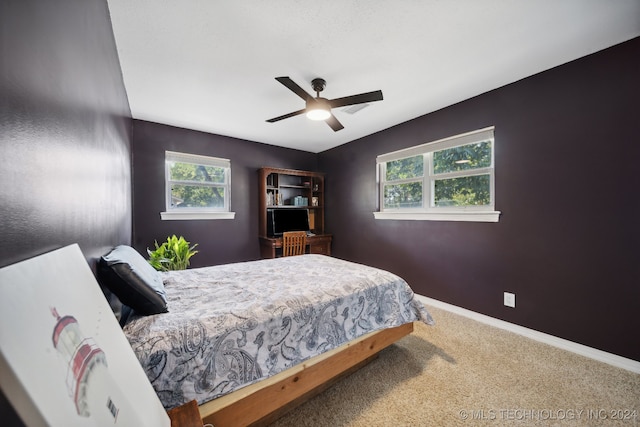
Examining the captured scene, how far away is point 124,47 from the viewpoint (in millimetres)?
1814

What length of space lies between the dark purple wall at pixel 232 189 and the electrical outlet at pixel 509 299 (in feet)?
11.5

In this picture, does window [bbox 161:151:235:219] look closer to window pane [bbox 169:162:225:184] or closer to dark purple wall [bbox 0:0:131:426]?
window pane [bbox 169:162:225:184]

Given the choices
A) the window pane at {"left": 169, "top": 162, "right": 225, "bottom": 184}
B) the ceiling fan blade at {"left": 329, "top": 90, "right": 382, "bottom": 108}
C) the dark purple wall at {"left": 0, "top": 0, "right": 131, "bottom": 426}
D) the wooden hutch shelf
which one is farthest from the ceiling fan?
the window pane at {"left": 169, "top": 162, "right": 225, "bottom": 184}

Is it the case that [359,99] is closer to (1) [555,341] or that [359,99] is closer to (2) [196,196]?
(1) [555,341]

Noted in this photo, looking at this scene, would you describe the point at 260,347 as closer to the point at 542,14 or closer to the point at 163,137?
the point at 542,14

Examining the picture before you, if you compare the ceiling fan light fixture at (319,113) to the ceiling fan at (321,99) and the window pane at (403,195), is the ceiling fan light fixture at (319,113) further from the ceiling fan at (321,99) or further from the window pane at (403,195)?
the window pane at (403,195)

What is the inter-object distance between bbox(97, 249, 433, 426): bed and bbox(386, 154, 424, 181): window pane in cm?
186

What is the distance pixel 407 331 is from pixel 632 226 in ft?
6.12

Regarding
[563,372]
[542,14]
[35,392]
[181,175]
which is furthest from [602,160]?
[181,175]

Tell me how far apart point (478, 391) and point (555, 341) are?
1176mm

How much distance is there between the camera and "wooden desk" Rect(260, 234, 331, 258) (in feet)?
12.7

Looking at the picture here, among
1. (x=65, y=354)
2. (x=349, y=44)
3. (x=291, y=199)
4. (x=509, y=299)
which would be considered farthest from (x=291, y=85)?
(x=509, y=299)

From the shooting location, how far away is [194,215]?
3.58m

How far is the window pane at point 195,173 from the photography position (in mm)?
3514
